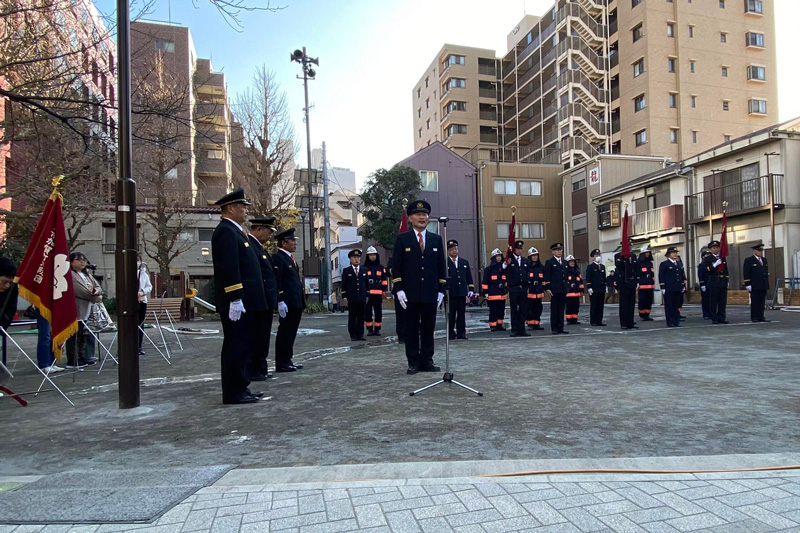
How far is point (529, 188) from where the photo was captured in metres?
37.7

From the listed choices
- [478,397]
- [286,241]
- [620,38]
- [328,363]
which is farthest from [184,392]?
[620,38]

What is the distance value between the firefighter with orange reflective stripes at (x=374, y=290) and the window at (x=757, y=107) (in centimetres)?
3936

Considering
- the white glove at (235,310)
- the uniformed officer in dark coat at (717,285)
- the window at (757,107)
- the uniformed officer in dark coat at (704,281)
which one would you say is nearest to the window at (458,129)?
the window at (757,107)

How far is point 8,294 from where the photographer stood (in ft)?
18.8

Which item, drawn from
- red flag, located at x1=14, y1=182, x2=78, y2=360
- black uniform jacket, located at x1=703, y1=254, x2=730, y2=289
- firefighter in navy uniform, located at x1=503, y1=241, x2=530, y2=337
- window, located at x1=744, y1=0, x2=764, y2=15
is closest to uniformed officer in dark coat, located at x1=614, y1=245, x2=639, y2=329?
black uniform jacket, located at x1=703, y1=254, x2=730, y2=289

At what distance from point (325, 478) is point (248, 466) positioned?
0.60m

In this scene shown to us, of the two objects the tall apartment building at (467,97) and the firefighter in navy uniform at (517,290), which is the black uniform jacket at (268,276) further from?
the tall apartment building at (467,97)

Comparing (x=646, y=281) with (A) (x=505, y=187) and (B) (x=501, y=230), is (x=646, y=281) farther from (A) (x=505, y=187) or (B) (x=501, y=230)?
(A) (x=505, y=187)

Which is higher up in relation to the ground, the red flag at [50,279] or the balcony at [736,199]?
the balcony at [736,199]

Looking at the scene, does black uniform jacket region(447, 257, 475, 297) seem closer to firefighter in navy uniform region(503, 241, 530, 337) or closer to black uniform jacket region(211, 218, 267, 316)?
firefighter in navy uniform region(503, 241, 530, 337)

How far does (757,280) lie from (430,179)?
2540 cm

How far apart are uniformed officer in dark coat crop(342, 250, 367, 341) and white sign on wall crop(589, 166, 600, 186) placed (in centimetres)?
2612

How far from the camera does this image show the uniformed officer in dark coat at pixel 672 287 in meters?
12.4

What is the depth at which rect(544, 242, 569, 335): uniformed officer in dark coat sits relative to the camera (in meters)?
11.1
